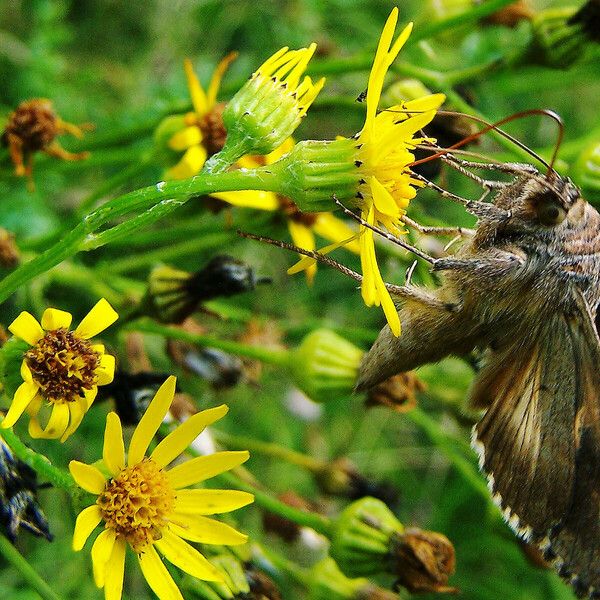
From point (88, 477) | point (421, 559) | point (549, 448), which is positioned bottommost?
point (421, 559)

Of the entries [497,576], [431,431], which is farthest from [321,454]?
A: [431,431]

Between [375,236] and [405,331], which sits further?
[375,236]

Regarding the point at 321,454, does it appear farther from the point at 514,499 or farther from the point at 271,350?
the point at 514,499

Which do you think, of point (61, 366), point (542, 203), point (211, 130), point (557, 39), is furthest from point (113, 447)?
point (557, 39)

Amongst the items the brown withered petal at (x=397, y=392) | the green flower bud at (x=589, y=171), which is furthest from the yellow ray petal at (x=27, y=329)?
the green flower bud at (x=589, y=171)

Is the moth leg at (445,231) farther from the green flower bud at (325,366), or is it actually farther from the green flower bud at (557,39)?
the green flower bud at (557,39)

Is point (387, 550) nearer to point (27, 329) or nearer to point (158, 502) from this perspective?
point (158, 502)
